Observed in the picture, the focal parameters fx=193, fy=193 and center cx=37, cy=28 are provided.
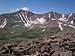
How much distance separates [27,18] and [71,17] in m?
41.2

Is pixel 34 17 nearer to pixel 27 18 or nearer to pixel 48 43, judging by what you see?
pixel 27 18

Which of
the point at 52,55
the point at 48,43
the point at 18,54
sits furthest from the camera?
the point at 48,43

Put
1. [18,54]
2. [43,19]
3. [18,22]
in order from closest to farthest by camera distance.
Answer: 1. [18,54]
2. [43,19]
3. [18,22]

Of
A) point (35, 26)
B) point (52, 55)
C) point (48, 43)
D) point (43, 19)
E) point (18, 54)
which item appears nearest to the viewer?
point (52, 55)

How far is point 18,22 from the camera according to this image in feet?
645

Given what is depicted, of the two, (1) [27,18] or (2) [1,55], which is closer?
(2) [1,55]

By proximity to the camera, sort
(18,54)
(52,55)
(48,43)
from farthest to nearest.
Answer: (48,43) → (18,54) → (52,55)

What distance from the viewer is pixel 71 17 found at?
17988 cm

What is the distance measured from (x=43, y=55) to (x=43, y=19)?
440 ft

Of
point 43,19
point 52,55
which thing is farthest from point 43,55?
point 43,19

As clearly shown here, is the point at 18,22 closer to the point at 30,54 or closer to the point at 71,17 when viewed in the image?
the point at 71,17

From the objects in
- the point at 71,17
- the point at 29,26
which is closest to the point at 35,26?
the point at 29,26

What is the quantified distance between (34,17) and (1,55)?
14296cm

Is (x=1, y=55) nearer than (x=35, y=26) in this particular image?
Yes
